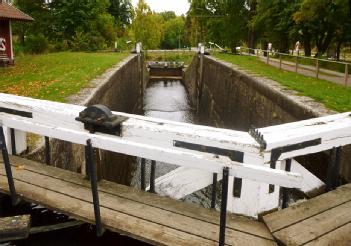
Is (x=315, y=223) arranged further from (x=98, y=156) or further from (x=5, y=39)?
(x=5, y=39)

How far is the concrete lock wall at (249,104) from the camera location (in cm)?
669

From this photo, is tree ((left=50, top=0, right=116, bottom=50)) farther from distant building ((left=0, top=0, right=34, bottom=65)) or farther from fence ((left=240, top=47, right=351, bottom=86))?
fence ((left=240, top=47, right=351, bottom=86))

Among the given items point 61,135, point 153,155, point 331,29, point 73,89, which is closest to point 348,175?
point 153,155

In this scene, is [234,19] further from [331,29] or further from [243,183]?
[243,183]

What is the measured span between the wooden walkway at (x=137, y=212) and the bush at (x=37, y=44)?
25930mm

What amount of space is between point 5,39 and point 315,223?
55.4ft

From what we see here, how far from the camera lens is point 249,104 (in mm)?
12312

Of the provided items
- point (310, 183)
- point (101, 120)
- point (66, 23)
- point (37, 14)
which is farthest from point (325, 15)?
point (37, 14)

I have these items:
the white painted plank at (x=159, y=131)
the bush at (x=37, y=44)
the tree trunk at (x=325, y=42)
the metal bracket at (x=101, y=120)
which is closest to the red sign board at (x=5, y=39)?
the bush at (x=37, y=44)

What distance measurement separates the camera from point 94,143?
3.00 meters

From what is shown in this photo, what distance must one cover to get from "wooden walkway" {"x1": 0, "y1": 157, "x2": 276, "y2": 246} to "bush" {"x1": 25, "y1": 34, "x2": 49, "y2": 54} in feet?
85.1

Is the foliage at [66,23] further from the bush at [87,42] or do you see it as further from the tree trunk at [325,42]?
the tree trunk at [325,42]

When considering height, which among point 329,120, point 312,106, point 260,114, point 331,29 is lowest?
point 260,114

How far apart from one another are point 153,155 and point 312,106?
545 centimetres
